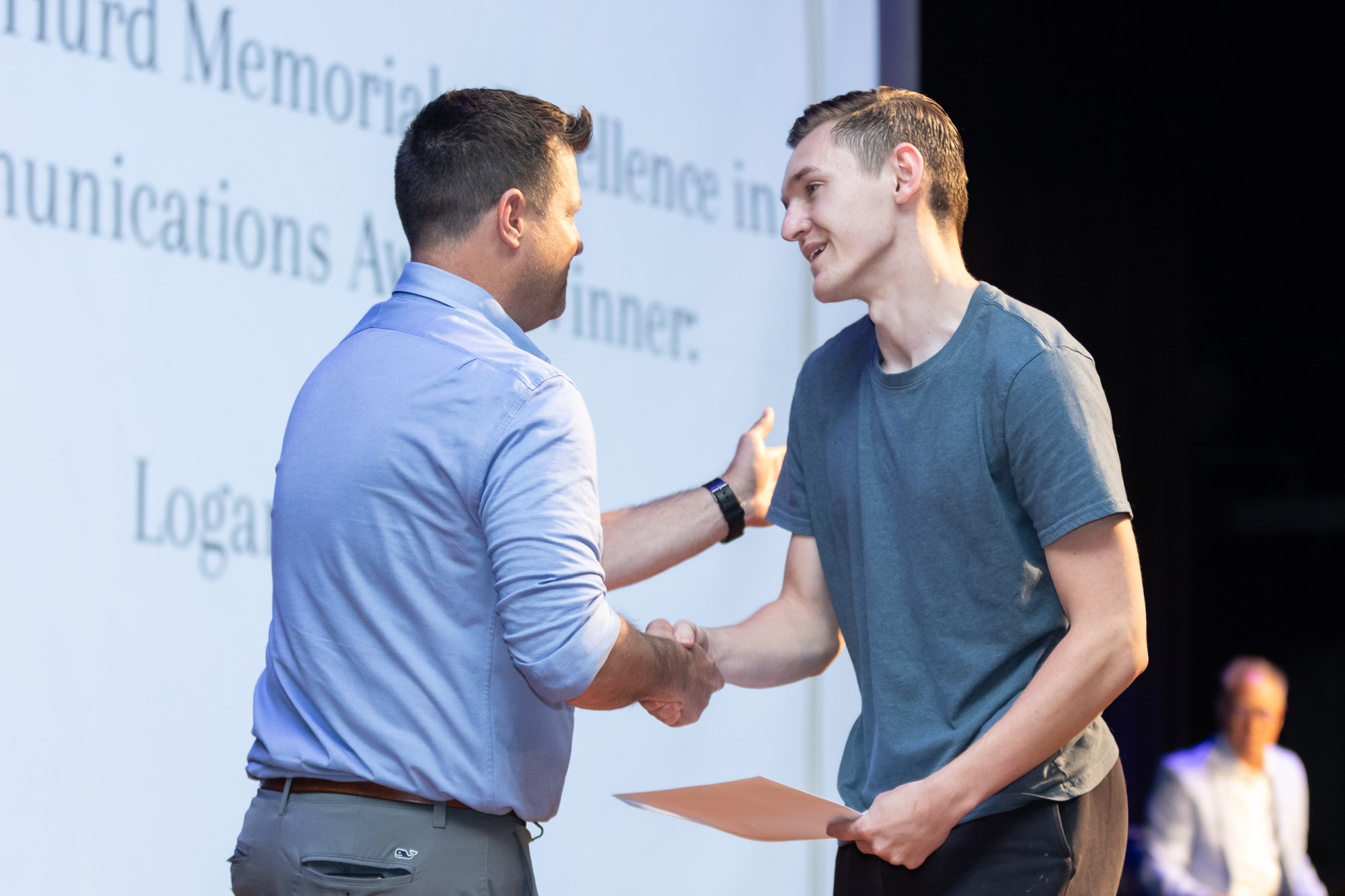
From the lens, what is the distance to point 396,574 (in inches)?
57.7

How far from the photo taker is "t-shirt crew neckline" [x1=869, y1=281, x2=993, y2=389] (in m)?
1.60

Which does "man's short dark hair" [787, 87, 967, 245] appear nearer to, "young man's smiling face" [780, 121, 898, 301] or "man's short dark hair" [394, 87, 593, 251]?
"young man's smiling face" [780, 121, 898, 301]

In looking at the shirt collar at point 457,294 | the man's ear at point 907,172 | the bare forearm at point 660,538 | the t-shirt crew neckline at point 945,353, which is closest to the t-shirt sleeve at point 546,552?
the shirt collar at point 457,294

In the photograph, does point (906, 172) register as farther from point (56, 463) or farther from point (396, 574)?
point (56, 463)

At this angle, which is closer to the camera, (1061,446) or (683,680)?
(1061,446)

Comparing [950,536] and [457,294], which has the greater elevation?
[457,294]

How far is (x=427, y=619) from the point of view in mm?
1473

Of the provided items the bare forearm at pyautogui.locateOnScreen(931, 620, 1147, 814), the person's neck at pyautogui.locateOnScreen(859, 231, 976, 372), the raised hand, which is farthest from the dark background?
the bare forearm at pyautogui.locateOnScreen(931, 620, 1147, 814)

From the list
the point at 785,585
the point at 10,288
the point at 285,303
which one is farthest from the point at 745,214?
the point at 10,288

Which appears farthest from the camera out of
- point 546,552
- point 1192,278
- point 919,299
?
point 1192,278

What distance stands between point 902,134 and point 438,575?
0.81 metres

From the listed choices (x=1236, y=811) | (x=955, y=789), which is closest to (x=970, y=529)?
(x=955, y=789)

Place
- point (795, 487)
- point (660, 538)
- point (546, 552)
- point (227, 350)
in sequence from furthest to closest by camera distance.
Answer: point (227, 350) < point (660, 538) < point (795, 487) < point (546, 552)

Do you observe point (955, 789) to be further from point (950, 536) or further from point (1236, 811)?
point (1236, 811)
